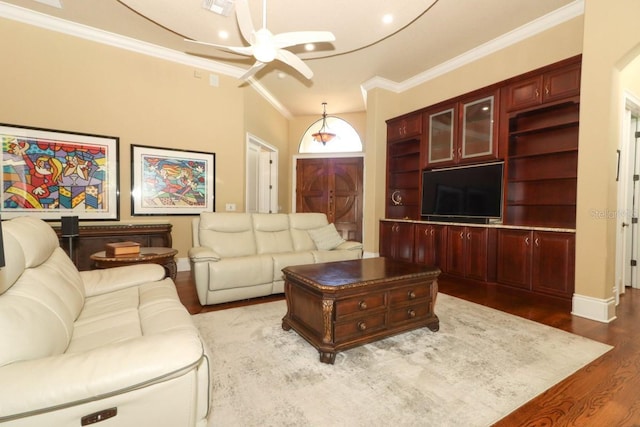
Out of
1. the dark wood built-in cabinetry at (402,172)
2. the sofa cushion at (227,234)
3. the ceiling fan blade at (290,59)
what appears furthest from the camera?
the dark wood built-in cabinetry at (402,172)

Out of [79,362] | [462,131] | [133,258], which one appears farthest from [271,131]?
[79,362]

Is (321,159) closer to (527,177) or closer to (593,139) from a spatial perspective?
(527,177)

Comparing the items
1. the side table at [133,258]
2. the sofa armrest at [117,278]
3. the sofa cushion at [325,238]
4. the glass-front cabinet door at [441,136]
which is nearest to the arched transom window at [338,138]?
the glass-front cabinet door at [441,136]

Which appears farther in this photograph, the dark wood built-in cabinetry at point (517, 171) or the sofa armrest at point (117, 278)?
the dark wood built-in cabinetry at point (517, 171)

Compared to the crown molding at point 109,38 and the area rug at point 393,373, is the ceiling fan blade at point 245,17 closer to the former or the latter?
the crown molding at point 109,38

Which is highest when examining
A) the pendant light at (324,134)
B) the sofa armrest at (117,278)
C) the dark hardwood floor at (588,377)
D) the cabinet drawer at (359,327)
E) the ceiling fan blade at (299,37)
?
the pendant light at (324,134)

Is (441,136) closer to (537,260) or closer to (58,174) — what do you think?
(537,260)

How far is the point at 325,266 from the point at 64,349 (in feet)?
5.72

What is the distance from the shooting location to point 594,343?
227cm

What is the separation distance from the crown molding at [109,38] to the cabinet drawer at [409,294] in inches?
175

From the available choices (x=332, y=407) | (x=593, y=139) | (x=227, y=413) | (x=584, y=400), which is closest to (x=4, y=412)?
(x=227, y=413)

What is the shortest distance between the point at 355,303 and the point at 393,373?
0.48 metres

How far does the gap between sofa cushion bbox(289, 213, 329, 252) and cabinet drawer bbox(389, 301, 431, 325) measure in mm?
1771

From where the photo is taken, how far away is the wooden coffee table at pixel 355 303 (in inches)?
77.9
